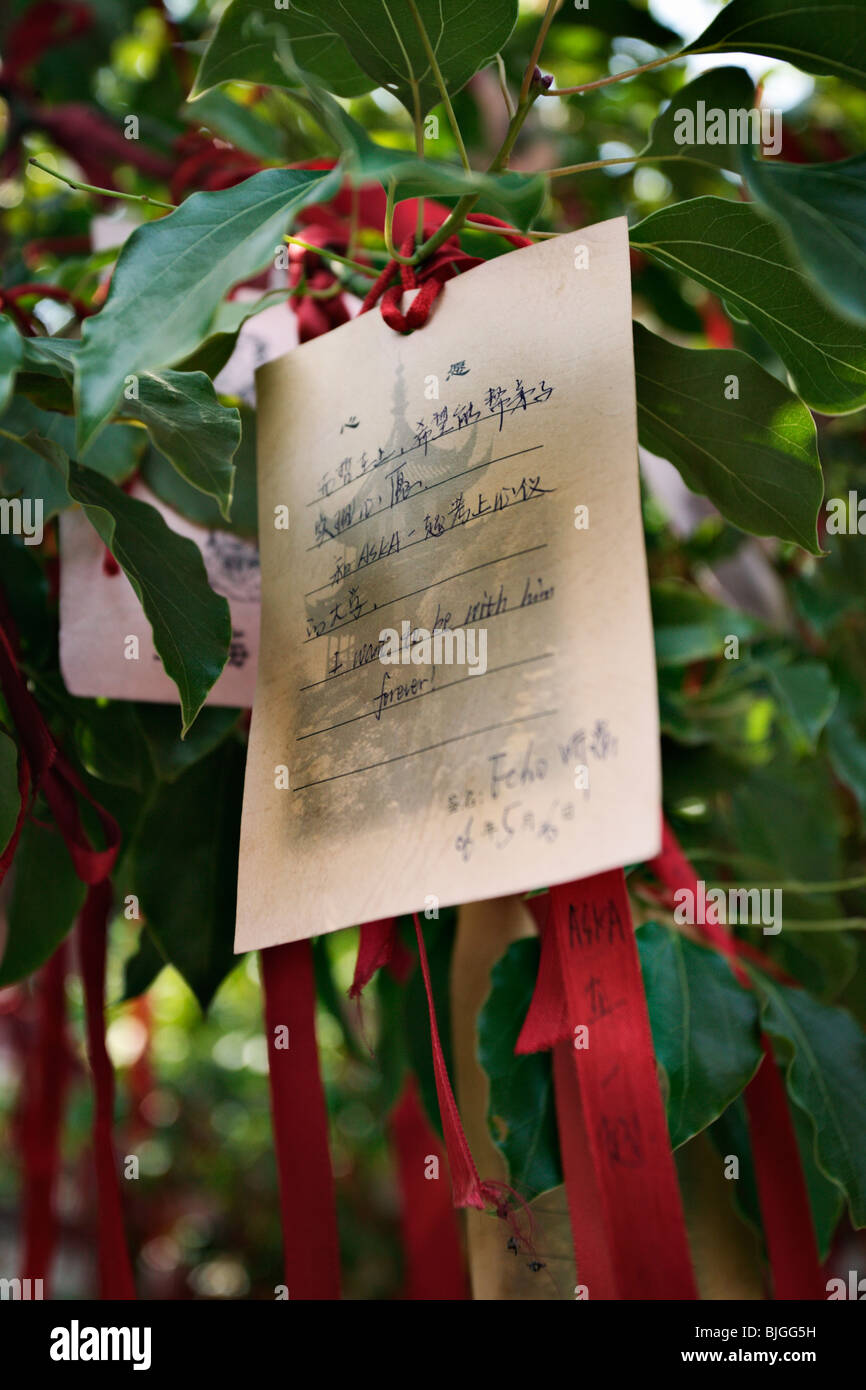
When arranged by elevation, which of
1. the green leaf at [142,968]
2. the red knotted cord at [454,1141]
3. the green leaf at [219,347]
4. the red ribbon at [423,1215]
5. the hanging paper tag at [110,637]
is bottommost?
the red ribbon at [423,1215]

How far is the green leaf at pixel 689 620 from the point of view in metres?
0.64

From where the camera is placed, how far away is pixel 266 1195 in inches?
75.4

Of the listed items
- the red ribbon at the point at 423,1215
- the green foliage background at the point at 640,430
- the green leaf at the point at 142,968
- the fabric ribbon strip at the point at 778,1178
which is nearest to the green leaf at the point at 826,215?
the green foliage background at the point at 640,430

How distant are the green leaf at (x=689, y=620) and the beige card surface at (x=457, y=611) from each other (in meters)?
0.33

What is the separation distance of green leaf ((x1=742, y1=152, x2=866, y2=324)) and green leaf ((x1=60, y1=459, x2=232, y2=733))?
0.67 ft

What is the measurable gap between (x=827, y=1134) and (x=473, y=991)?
0.54 ft

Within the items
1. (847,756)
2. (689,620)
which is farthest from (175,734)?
(847,756)

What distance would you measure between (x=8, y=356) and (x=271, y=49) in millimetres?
161

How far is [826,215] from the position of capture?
28 centimetres

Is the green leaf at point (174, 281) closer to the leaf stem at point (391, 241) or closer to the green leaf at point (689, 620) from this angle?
the leaf stem at point (391, 241)

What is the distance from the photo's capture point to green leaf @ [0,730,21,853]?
348mm

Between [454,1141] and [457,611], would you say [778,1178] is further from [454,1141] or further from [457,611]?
[457,611]

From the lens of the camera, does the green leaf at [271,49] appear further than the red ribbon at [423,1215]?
No
